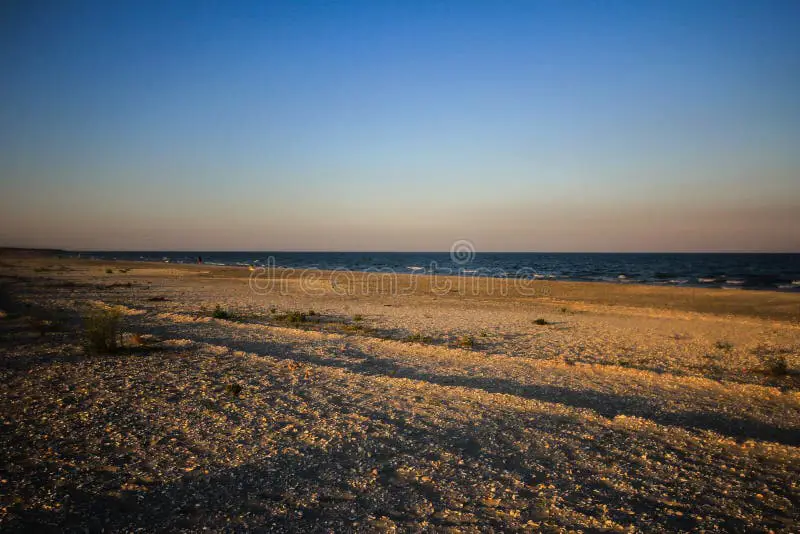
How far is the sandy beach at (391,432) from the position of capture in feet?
15.4

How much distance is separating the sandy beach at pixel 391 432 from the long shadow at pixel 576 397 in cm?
6

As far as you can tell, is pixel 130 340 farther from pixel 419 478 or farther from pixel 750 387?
pixel 750 387

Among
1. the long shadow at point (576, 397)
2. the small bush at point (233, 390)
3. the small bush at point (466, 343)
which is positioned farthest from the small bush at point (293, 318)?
the small bush at point (233, 390)

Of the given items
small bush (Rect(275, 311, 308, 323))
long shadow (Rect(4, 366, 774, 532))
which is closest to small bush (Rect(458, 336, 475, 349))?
small bush (Rect(275, 311, 308, 323))

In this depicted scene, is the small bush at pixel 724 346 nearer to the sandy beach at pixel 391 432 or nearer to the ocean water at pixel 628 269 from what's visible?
the sandy beach at pixel 391 432

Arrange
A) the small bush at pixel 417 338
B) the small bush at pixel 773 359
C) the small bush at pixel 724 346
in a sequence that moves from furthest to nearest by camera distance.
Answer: the small bush at pixel 417 338, the small bush at pixel 724 346, the small bush at pixel 773 359

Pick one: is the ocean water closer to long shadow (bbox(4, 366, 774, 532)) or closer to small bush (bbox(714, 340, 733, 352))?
small bush (bbox(714, 340, 733, 352))

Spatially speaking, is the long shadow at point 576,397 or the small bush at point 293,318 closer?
the long shadow at point 576,397

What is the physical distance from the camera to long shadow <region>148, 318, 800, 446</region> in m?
7.53

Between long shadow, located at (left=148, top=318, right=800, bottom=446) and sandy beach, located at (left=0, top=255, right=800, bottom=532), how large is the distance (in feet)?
0.21

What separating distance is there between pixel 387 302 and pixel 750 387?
18954 mm

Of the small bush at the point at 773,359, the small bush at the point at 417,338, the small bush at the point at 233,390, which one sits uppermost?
the small bush at the point at 233,390

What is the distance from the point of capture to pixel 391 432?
686 cm

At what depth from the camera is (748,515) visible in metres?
4.77
